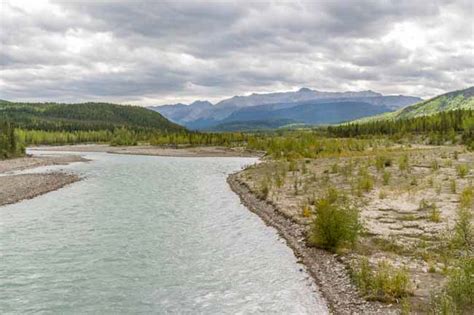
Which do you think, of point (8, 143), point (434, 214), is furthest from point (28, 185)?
point (8, 143)

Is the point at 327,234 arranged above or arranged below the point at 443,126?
below

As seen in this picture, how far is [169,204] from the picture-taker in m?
41.3

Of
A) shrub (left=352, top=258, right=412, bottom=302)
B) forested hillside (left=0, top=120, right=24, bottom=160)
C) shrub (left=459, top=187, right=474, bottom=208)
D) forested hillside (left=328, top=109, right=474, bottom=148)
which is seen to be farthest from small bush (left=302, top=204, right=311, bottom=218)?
forested hillside (left=328, top=109, right=474, bottom=148)

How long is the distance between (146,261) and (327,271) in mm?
9596

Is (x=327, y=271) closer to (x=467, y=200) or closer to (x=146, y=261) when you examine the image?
(x=146, y=261)

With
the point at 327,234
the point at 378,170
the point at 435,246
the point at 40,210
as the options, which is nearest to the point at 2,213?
the point at 40,210

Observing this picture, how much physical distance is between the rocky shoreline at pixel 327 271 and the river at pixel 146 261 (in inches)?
20.7

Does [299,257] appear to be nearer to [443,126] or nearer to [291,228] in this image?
[291,228]

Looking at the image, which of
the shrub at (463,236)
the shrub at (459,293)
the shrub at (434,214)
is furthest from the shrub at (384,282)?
the shrub at (434,214)

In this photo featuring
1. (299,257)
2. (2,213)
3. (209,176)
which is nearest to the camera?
(299,257)

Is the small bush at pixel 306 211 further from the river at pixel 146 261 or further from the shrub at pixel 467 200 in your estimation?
the shrub at pixel 467 200

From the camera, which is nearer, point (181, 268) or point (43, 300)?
point (43, 300)

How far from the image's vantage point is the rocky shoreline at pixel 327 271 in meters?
16.3

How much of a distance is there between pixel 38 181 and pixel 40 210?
66.3 feet
